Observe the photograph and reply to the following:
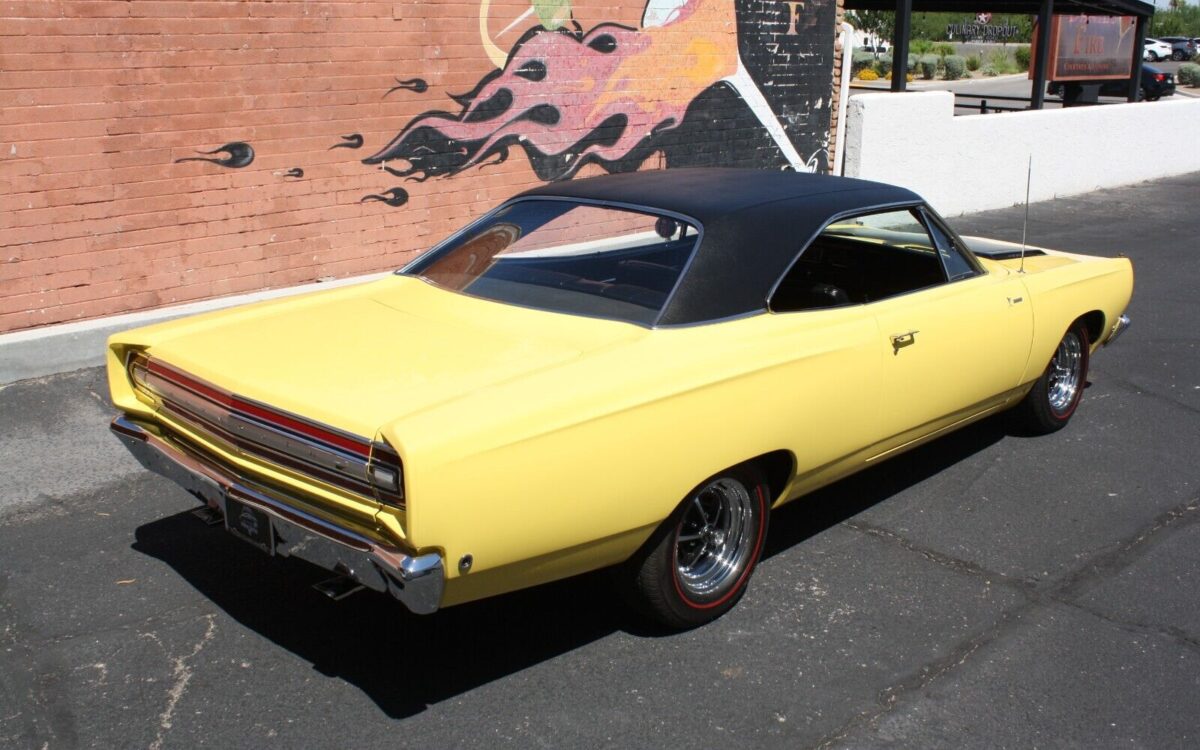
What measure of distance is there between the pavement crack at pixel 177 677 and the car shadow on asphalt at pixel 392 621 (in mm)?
131

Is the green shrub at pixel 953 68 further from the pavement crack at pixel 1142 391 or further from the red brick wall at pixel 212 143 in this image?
the pavement crack at pixel 1142 391

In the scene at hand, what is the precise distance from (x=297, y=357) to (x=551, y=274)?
1092mm

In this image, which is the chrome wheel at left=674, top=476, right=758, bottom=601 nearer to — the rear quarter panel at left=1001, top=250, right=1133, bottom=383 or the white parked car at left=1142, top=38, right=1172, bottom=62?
the rear quarter panel at left=1001, top=250, right=1133, bottom=383

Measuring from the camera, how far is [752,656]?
12.8 feet

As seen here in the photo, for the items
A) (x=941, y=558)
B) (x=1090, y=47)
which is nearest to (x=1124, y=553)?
(x=941, y=558)

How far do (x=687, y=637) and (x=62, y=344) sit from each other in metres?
4.76

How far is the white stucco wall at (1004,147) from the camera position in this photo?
40.8 ft

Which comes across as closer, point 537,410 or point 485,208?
point 537,410

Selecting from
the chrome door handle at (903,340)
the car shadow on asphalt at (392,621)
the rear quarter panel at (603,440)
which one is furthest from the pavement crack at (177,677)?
the chrome door handle at (903,340)

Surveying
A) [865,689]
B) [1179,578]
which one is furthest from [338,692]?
[1179,578]

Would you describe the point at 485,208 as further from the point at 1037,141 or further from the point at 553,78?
the point at 1037,141

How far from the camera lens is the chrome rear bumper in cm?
318

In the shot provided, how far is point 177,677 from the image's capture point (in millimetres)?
3732

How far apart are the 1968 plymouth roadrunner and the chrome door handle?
11mm
